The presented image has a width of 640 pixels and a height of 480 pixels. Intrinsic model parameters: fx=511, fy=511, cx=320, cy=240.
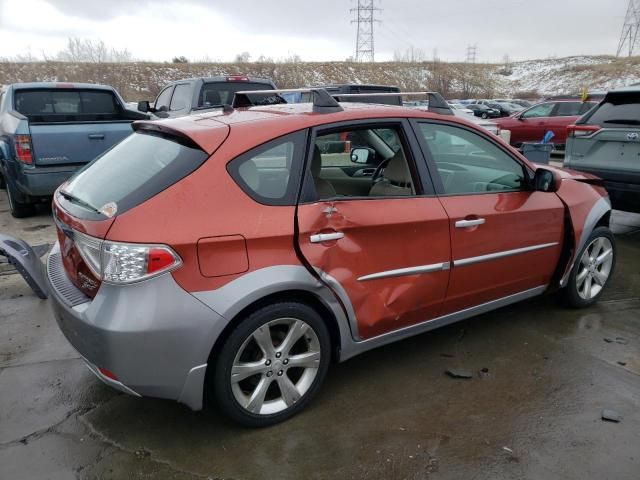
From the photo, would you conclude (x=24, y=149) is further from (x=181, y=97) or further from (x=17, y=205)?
(x=181, y=97)

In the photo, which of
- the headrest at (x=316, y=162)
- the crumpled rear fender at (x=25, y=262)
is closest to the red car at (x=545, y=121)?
the headrest at (x=316, y=162)

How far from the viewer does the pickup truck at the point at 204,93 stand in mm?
8852

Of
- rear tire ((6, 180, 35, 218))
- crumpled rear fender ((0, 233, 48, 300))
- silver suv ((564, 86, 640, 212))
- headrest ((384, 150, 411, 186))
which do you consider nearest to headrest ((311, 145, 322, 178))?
headrest ((384, 150, 411, 186))

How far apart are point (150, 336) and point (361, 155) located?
2406 millimetres

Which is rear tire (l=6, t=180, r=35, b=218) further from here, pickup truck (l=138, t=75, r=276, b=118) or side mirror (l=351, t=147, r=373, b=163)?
side mirror (l=351, t=147, r=373, b=163)

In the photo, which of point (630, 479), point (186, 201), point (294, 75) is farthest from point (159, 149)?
point (294, 75)

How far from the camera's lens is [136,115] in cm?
821

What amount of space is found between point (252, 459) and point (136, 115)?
23.0 feet

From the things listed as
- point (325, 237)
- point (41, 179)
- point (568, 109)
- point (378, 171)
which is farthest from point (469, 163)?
point (568, 109)

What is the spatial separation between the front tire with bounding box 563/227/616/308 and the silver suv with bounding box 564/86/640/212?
1.74m

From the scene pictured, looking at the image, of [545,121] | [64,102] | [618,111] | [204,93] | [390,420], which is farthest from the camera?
[545,121]

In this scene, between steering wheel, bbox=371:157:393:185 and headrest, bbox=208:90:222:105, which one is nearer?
steering wheel, bbox=371:157:393:185

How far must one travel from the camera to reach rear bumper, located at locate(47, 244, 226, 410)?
2.25 meters

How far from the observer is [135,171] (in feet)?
8.62
